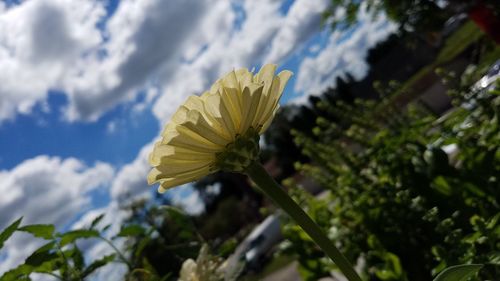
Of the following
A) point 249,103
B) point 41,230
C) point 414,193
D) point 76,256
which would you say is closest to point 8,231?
point 41,230

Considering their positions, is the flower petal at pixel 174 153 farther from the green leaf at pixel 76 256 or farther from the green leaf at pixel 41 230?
the green leaf at pixel 76 256

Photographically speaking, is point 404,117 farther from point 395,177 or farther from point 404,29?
point 404,29

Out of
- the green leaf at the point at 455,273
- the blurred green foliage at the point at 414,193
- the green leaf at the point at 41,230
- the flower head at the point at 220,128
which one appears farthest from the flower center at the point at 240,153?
the green leaf at the point at 41,230

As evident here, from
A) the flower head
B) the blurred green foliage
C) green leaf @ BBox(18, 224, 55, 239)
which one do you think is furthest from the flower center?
green leaf @ BBox(18, 224, 55, 239)

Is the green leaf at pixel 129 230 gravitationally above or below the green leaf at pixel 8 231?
below

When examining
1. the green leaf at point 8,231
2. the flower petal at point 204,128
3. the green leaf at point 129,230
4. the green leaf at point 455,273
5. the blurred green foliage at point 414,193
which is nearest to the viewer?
the green leaf at point 455,273

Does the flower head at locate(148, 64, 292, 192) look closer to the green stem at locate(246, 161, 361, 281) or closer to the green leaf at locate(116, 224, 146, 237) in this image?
the green stem at locate(246, 161, 361, 281)

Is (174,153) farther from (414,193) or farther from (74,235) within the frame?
Result: (414,193)

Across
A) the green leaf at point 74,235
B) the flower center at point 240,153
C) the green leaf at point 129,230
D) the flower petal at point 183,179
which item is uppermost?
the green leaf at point 74,235
